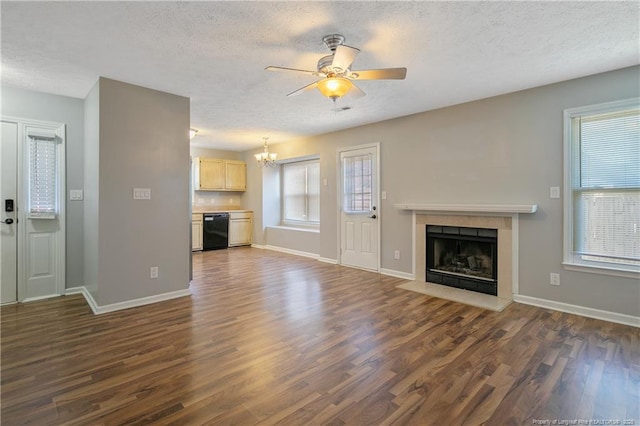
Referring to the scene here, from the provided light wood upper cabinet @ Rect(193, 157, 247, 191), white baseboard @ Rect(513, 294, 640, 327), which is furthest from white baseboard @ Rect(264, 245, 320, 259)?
white baseboard @ Rect(513, 294, 640, 327)

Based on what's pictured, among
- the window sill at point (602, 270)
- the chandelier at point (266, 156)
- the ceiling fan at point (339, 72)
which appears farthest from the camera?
the chandelier at point (266, 156)

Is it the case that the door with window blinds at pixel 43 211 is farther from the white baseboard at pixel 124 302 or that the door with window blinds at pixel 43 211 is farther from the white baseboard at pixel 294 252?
the white baseboard at pixel 294 252

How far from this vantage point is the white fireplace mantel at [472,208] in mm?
3559

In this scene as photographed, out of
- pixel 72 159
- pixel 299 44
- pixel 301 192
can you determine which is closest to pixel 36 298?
pixel 72 159

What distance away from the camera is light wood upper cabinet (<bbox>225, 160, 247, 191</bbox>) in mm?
7930

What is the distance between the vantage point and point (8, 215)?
364 centimetres

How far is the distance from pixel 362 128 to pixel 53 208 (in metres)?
4.56

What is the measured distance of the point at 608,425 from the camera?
1.71 meters

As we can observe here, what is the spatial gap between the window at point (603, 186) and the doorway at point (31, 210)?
6009mm

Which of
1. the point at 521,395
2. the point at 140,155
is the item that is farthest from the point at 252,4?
the point at 521,395

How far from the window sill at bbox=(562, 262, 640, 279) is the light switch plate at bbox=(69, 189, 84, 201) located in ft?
19.2

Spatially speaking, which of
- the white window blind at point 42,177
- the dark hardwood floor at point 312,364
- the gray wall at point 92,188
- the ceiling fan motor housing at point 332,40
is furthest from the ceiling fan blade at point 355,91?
the white window blind at point 42,177

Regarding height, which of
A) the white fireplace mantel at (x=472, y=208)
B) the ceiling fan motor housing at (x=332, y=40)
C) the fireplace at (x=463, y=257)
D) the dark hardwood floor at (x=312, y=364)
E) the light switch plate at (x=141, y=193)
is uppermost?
the ceiling fan motor housing at (x=332, y=40)

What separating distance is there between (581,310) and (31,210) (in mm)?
6338
